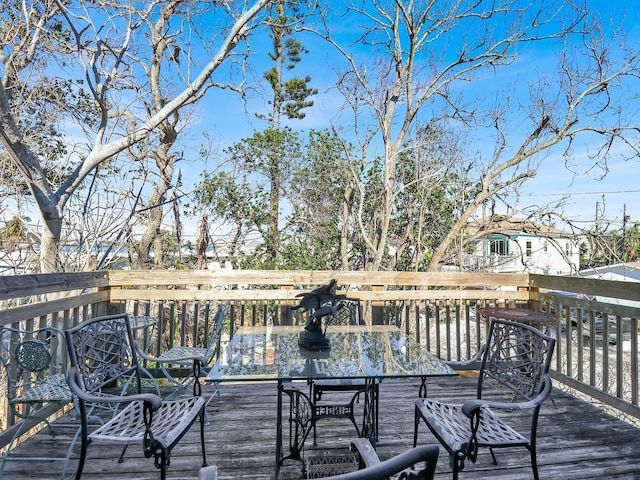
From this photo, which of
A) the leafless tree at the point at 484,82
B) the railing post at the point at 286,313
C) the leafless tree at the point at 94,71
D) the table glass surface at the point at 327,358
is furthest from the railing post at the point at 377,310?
the leafless tree at the point at 484,82

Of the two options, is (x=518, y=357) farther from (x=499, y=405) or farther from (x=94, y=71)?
(x=94, y=71)

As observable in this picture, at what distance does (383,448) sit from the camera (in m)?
2.40

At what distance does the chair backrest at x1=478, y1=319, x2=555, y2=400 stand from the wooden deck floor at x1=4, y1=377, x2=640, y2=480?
0.47 meters

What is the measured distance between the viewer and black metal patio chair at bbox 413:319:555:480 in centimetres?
167

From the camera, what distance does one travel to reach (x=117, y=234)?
6.97 metres

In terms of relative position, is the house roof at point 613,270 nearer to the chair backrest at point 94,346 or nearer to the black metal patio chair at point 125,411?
the black metal patio chair at point 125,411

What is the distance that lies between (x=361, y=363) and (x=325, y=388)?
18.3 inches

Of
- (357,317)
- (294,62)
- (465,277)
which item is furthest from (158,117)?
(294,62)

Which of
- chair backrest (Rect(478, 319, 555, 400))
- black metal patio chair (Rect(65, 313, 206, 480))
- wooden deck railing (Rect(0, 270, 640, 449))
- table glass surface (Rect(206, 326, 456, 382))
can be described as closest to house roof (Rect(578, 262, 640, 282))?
wooden deck railing (Rect(0, 270, 640, 449))

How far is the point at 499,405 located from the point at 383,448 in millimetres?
983

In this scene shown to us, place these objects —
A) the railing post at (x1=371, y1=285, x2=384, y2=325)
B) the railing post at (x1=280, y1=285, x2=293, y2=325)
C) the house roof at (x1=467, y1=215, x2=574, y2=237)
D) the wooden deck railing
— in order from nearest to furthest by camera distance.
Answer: the wooden deck railing < the railing post at (x1=280, y1=285, x2=293, y2=325) < the railing post at (x1=371, y1=285, x2=384, y2=325) < the house roof at (x1=467, y1=215, x2=574, y2=237)

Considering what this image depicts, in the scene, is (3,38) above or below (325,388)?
above

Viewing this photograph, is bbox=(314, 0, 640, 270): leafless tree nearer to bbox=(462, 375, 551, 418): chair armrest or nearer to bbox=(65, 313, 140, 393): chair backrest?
bbox=(65, 313, 140, 393): chair backrest

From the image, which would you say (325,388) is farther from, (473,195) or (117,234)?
(473,195)
